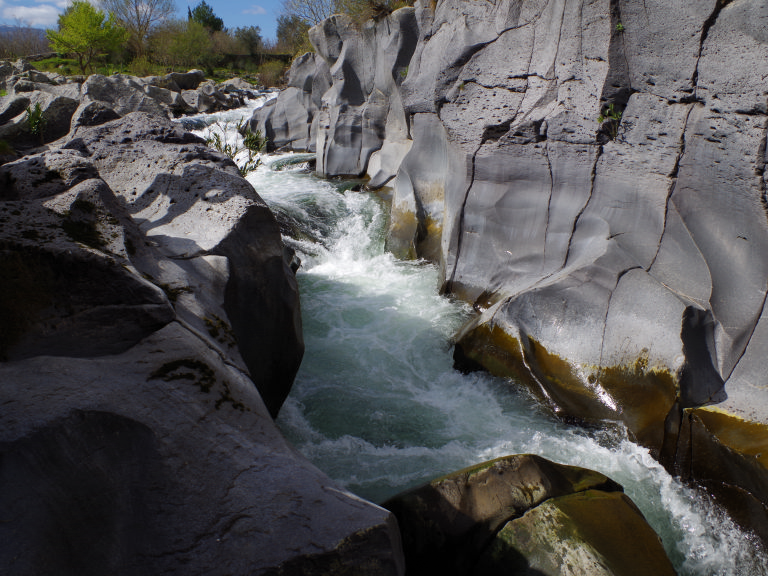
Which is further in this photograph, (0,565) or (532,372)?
(532,372)

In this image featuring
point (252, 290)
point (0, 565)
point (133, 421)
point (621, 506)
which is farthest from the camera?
point (252, 290)

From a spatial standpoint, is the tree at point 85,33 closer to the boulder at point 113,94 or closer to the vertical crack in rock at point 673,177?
the boulder at point 113,94

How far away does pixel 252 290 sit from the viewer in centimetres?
378

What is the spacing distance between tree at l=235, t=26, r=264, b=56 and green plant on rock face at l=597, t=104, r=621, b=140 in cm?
3758

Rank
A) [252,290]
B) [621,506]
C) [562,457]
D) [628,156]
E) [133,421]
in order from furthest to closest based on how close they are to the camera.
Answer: [628,156]
[562,457]
[252,290]
[621,506]
[133,421]

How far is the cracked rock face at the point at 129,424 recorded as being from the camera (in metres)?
1.74

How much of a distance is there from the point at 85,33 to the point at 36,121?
24523mm

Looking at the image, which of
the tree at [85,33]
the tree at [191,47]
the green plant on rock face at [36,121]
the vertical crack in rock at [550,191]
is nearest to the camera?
the vertical crack in rock at [550,191]

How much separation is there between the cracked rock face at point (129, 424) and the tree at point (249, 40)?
126 ft

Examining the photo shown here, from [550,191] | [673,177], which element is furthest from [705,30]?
[550,191]

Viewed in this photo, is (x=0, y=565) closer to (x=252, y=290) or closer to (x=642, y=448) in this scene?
(x=252, y=290)

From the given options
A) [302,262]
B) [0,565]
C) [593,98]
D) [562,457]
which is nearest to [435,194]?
[302,262]

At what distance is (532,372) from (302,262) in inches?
179

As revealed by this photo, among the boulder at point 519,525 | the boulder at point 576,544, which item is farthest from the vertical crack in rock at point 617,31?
the boulder at point 576,544
